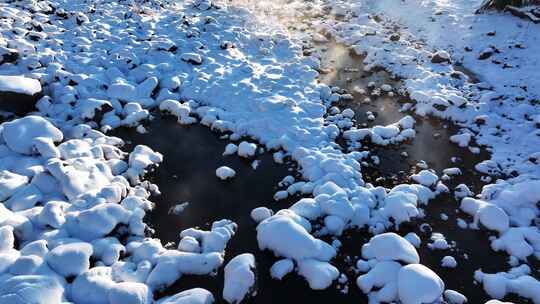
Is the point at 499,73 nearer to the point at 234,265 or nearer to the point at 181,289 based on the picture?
the point at 234,265

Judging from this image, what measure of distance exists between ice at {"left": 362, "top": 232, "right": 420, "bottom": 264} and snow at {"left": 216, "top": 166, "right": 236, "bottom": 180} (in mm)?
2296

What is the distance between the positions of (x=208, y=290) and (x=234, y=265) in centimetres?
40

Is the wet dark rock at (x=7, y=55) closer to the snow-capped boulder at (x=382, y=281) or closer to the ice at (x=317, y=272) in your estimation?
the ice at (x=317, y=272)

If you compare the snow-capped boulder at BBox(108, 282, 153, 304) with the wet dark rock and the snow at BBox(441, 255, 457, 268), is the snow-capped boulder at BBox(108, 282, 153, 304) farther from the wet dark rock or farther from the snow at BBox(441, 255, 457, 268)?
the wet dark rock

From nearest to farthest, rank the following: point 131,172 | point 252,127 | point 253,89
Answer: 1. point 131,172
2. point 252,127
3. point 253,89

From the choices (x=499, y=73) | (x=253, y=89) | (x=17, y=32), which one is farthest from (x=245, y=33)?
(x=499, y=73)

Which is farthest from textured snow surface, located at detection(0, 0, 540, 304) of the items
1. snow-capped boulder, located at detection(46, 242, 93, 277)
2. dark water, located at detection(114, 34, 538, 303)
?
dark water, located at detection(114, 34, 538, 303)

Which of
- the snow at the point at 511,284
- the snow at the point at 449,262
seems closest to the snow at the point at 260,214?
the snow at the point at 449,262

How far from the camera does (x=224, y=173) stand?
6.30 metres

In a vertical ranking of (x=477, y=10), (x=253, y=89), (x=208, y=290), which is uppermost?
(x=477, y=10)

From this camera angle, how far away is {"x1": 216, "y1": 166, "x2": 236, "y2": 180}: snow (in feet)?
20.7

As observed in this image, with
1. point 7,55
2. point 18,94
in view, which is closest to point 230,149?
point 18,94

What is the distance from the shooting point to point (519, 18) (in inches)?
404

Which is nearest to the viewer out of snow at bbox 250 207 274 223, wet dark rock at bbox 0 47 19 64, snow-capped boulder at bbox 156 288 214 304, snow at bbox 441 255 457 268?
snow-capped boulder at bbox 156 288 214 304
